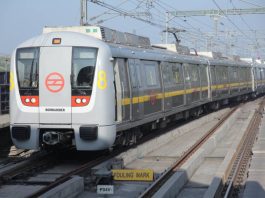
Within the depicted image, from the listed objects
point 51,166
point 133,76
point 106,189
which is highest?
point 133,76

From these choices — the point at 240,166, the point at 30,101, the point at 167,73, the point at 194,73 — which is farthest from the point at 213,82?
the point at 30,101

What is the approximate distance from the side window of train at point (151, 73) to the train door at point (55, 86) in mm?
3709

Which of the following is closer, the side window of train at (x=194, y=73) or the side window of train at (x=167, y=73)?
the side window of train at (x=167, y=73)

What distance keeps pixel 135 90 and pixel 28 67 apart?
2946mm

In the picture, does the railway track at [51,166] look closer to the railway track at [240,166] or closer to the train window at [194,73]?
the railway track at [240,166]

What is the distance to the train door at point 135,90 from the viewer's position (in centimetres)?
1310

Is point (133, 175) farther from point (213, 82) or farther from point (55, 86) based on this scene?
point (213, 82)

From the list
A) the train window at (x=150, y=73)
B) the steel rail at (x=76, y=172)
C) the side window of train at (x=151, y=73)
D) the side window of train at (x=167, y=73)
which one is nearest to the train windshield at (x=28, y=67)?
the steel rail at (x=76, y=172)

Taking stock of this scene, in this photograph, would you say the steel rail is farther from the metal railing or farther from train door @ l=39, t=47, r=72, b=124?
the metal railing

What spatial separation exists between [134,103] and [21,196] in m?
4.77

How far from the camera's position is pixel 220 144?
16.9m

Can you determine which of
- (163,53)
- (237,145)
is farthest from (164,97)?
(237,145)

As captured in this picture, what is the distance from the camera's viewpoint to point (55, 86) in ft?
37.2

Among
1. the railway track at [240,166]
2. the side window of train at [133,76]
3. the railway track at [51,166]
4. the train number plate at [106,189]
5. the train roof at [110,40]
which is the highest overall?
the train roof at [110,40]
